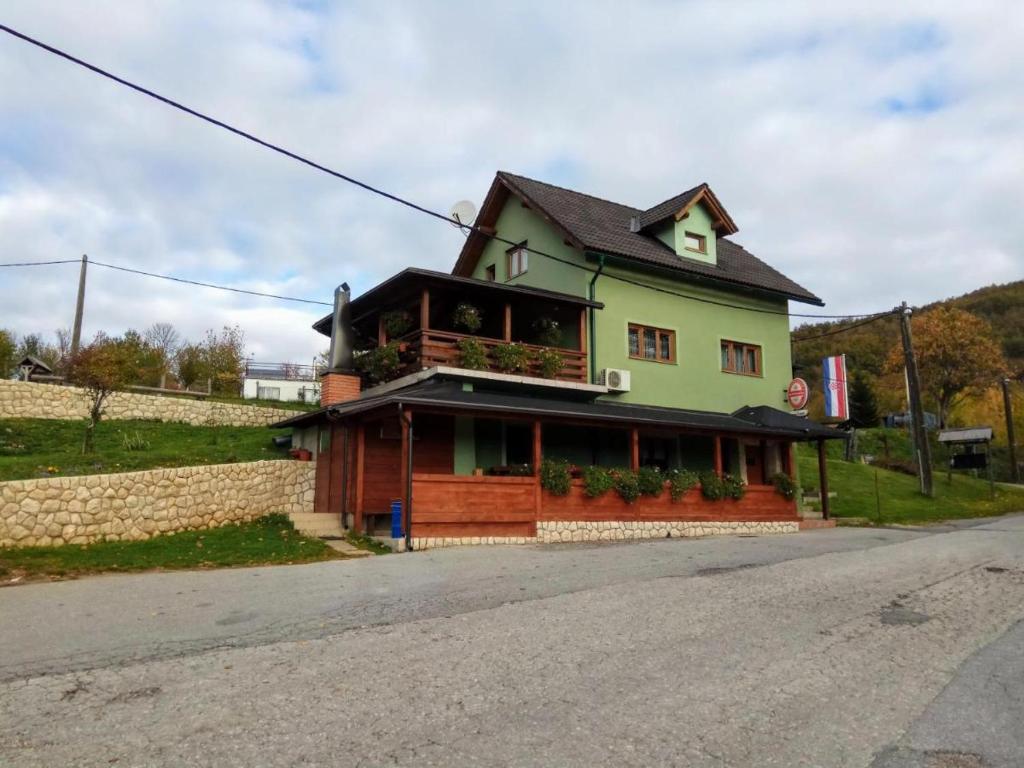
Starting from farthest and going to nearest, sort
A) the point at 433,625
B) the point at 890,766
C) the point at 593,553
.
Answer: the point at 593,553 → the point at 433,625 → the point at 890,766

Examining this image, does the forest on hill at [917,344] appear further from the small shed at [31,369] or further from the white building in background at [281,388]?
the small shed at [31,369]

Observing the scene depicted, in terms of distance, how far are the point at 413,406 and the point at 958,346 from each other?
45590 millimetres

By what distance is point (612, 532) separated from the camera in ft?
57.5

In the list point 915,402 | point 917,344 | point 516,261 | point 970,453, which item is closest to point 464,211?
point 516,261

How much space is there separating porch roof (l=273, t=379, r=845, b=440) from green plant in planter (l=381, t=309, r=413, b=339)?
5.57ft

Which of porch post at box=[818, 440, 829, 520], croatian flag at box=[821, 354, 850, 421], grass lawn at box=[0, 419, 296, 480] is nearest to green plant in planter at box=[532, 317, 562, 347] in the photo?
grass lawn at box=[0, 419, 296, 480]

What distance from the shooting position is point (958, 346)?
1911 inches

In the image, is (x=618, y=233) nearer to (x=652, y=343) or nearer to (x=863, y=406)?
(x=652, y=343)

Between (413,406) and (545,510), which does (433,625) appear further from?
(545,510)

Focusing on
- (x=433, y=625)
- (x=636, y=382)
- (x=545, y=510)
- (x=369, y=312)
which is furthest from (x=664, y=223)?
(x=433, y=625)

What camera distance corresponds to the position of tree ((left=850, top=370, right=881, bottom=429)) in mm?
52031

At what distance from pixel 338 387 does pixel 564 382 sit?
5.90m

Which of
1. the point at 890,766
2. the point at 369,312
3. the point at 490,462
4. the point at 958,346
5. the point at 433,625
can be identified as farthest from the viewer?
the point at 958,346

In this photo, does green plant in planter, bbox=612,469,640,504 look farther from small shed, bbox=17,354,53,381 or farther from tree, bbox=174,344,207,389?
tree, bbox=174,344,207,389
